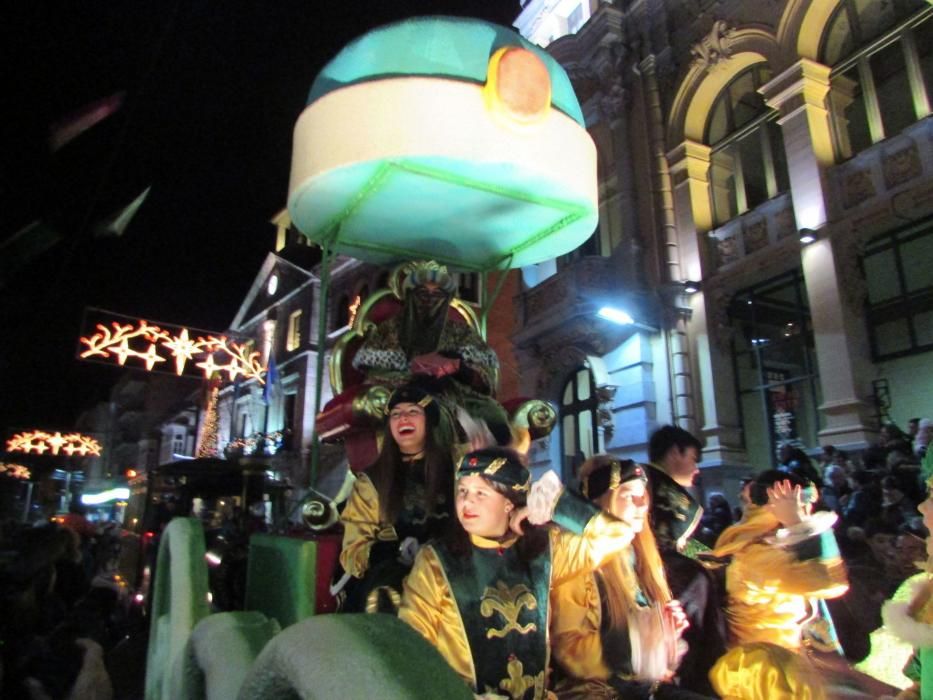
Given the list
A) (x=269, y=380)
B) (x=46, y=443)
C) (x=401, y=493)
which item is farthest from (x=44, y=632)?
(x=269, y=380)

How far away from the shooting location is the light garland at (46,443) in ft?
68.6

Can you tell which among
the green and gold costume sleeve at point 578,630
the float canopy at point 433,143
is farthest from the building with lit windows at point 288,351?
the green and gold costume sleeve at point 578,630

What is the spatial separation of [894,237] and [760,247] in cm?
213

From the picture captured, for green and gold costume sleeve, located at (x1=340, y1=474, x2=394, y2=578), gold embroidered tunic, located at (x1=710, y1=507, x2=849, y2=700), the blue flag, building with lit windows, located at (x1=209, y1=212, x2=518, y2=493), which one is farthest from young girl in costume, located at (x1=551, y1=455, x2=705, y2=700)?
the blue flag

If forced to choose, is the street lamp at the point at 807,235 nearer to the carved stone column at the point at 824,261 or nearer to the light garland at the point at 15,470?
the carved stone column at the point at 824,261

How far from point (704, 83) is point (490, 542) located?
12761 millimetres

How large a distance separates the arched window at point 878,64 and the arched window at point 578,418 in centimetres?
621

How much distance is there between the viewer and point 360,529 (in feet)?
9.60

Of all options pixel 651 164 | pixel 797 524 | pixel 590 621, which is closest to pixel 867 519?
pixel 797 524

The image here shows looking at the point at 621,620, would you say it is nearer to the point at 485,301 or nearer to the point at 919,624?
the point at 919,624

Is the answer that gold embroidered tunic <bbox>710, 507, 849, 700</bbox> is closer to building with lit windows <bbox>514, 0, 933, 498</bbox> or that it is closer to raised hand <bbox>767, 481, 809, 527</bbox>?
raised hand <bbox>767, 481, 809, 527</bbox>

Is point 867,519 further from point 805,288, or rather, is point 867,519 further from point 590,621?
point 805,288

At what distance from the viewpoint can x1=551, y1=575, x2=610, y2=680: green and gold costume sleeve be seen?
7.82 ft

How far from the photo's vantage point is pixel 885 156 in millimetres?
9336
